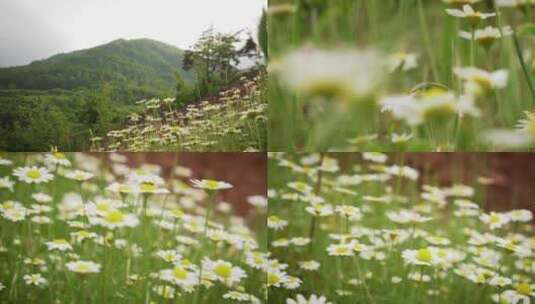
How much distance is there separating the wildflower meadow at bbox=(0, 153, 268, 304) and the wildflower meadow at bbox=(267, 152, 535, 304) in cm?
11

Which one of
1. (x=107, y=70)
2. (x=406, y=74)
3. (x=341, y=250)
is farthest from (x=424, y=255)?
(x=107, y=70)

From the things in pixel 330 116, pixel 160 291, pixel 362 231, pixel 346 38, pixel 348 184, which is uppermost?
pixel 346 38

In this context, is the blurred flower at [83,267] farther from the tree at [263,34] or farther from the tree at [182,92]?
the tree at [263,34]

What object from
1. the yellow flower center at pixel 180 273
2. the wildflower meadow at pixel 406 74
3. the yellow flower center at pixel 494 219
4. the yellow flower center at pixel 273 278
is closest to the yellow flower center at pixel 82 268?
the yellow flower center at pixel 180 273

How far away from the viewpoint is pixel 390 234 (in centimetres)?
172

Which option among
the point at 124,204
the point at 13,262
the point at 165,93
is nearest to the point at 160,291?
the point at 124,204

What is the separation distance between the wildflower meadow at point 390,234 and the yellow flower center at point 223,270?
0.42 feet

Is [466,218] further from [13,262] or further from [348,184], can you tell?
[13,262]

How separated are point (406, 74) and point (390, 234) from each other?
46 cm

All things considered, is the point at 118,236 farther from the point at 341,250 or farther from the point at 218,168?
the point at 341,250

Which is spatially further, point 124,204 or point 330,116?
point 124,204

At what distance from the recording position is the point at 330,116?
1686 millimetres

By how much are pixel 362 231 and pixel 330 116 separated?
14.4 inches

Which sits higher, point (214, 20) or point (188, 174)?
point (214, 20)
